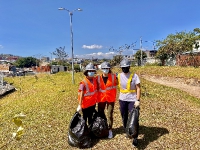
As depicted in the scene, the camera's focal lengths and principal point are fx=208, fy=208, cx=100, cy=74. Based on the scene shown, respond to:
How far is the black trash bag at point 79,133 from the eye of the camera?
13.8 ft

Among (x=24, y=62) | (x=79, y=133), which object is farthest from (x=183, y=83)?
(x=24, y=62)

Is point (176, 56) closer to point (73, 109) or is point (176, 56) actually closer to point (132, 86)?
point (73, 109)

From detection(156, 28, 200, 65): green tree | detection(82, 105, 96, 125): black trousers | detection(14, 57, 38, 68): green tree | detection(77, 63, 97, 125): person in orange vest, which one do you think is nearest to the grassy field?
detection(82, 105, 96, 125): black trousers

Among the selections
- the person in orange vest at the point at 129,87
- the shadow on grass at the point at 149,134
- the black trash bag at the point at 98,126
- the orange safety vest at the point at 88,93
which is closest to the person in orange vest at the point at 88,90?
A: the orange safety vest at the point at 88,93

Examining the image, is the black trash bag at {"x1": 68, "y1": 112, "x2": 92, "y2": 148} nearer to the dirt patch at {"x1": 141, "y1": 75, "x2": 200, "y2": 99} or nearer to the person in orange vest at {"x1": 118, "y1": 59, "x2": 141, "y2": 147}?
the person in orange vest at {"x1": 118, "y1": 59, "x2": 141, "y2": 147}

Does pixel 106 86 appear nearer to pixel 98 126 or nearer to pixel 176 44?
pixel 98 126

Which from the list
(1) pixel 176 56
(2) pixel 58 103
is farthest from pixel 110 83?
(1) pixel 176 56

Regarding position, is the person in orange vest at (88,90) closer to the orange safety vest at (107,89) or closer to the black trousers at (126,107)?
the orange safety vest at (107,89)

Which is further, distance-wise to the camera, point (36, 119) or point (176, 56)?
point (176, 56)

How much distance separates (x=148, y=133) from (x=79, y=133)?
1792mm

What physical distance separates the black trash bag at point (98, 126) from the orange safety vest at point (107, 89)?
1.27 ft

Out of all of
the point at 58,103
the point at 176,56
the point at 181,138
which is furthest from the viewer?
the point at 176,56

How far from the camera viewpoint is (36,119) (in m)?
6.45

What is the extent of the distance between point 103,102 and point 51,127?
2.05 m
